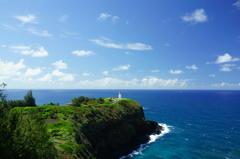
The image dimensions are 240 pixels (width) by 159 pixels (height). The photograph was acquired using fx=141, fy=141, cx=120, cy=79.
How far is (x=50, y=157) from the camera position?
15.0 meters

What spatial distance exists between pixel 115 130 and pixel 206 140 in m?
35.5

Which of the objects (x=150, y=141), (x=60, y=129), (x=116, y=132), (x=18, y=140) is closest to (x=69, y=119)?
(x=60, y=129)

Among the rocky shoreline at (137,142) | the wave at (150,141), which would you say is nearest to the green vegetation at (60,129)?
the rocky shoreline at (137,142)

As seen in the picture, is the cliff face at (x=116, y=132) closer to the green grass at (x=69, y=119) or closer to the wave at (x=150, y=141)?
the green grass at (x=69, y=119)

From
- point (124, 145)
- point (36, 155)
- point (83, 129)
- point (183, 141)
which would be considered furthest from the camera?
point (183, 141)

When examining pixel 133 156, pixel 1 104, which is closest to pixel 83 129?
pixel 133 156

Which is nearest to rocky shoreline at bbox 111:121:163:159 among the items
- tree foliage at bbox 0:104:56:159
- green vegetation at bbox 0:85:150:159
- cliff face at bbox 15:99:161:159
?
cliff face at bbox 15:99:161:159

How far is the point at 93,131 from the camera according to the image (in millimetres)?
40250

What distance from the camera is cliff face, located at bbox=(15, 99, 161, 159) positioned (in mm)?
27172

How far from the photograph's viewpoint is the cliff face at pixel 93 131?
27.2m

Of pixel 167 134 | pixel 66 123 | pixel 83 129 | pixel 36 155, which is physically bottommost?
pixel 167 134

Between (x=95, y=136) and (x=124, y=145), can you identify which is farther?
(x=124, y=145)

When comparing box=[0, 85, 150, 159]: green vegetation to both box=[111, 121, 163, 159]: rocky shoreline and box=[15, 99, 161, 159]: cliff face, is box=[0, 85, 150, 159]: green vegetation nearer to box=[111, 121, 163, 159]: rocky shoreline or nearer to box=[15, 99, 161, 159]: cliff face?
box=[15, 99, 161, 159]: cliff face

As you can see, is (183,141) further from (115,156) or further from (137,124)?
(115,156)
